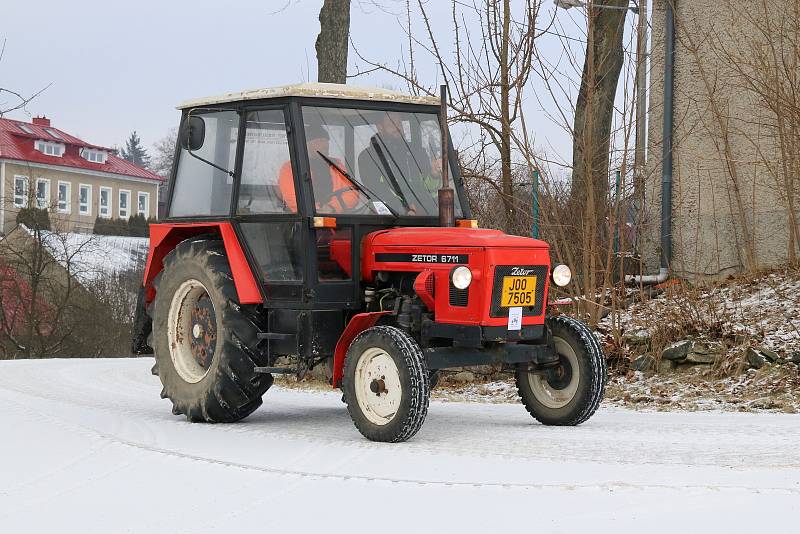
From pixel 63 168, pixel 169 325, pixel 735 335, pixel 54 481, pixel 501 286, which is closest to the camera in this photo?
pixel 54 481

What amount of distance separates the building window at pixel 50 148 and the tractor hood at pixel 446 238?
61.3 metres

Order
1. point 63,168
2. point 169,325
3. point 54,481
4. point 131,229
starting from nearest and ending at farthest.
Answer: point 54,481 < point 169,325 < point 131,229 < point 63,168

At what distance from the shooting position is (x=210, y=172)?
9.01 meters

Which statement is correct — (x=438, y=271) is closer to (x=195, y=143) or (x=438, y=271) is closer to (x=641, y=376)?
(x=195, y=143)

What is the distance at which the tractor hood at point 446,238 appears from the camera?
7684 mm

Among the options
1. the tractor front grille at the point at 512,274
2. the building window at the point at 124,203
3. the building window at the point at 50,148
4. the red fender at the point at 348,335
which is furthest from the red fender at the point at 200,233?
the building window at the point at 124,203

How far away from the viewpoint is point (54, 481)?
643 centimetres

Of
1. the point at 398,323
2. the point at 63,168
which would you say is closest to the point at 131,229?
the point at 63,168

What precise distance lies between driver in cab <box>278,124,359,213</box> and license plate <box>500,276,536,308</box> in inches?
48.7

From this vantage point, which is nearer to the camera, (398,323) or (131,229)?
(398,323)

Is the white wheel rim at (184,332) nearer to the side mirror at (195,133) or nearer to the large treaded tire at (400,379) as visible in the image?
the side mirror at (195,133)

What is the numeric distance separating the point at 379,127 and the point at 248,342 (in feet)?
5.74

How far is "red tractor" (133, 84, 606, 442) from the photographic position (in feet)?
25.3

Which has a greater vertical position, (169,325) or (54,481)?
(169,325)
